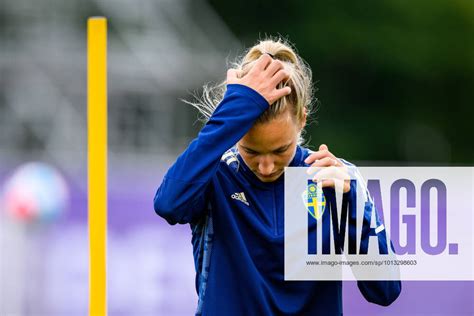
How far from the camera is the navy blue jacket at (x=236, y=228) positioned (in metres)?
2.41

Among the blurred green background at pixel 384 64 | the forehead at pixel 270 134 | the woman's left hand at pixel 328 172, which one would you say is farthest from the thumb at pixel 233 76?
the blurred green background at pixel 384 64

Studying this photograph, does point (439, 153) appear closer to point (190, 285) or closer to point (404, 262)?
point (190, 285)

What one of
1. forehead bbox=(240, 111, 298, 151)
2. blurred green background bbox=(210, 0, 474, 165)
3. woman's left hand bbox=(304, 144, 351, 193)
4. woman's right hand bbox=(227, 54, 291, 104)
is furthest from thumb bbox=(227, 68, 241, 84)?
blurred green background bbox=(210, 0, 474, 165)

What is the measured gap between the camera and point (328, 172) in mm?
2439

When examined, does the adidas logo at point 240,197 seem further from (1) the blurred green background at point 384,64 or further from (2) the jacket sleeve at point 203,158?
(1) the blurred green background at point 384,64

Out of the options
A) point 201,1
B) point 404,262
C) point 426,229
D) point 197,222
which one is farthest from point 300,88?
point 201,1

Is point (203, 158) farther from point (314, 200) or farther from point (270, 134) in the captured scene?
point (314, 200)

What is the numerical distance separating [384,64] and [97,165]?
41.0 ft

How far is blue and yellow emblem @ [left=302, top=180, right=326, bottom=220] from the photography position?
2523 mm

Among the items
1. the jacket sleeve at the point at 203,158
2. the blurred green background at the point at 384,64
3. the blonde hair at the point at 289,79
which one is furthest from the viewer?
the blurred green background at the point at 384,64

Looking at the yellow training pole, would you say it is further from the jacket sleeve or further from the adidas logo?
the adidas logo

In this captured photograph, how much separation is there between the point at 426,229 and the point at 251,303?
1742mm

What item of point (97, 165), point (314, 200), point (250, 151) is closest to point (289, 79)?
point (250, 151)

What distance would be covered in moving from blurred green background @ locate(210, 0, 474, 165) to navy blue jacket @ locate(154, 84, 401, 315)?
10668 mm
